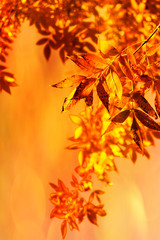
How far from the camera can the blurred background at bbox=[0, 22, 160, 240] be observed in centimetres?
93

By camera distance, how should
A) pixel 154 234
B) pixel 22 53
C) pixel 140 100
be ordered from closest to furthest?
pixel 140 100 → pixel 154 234 → pixel 22 53

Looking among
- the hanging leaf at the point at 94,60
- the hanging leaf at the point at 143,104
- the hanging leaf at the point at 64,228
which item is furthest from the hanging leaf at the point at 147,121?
the hanging leaf at the point at 64,228

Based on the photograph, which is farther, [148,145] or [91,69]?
[148,145]

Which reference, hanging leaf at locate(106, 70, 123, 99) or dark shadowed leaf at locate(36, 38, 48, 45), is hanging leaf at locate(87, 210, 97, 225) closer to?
hanging leaf at locate(106, 70, 123, 99)

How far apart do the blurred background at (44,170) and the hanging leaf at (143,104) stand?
370 millimetres

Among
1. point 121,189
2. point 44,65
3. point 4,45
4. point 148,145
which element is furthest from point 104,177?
point 4,45

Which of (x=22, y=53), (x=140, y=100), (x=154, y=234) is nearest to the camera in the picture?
(x=140, y=100)

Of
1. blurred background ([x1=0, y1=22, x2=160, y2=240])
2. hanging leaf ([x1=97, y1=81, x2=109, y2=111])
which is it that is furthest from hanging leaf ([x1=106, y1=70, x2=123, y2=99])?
blurred background ([x1=0, y1=22, x2=160, y2=240])

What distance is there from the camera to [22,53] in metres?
1.03

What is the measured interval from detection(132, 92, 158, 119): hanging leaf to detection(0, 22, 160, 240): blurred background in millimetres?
370

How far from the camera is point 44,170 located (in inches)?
37.8

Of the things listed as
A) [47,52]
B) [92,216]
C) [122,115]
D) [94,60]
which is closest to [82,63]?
[94,60]

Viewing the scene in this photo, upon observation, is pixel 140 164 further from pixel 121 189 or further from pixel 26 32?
pixel 26 32

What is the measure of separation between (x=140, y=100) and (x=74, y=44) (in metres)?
0.50
